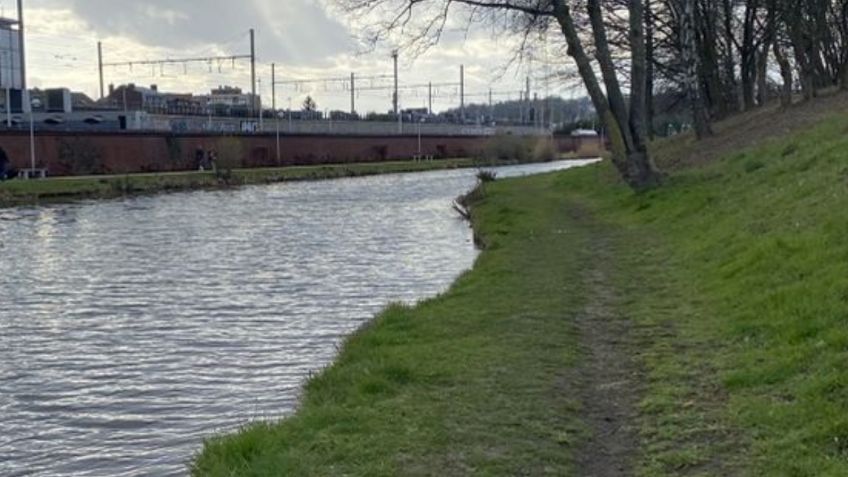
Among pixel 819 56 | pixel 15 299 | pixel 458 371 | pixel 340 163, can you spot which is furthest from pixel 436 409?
pixel 340 163

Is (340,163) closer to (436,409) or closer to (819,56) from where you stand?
(819,56)

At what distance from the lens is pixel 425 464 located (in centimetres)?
667

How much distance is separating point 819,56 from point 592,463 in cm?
3550

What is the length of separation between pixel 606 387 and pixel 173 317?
30.6 ft

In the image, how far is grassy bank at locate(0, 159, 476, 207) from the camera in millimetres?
48344

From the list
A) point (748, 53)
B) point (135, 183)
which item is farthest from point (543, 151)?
point (748, 53)

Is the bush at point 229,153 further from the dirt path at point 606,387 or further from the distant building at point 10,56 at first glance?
the dirt path at point 606,387

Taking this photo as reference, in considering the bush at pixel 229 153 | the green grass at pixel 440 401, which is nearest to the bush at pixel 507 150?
the bush at pixel 229 153

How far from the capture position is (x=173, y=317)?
15.8 metres

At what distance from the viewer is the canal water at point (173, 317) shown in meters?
9.72

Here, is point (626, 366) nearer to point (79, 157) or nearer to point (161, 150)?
point (79, 157)

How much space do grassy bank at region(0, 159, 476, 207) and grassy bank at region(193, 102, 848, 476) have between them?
124ft

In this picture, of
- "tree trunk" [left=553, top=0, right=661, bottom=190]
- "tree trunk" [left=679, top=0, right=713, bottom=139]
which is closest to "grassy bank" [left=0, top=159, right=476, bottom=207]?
"tree trunk" [left=553, top=0, right=661, bottom=190]

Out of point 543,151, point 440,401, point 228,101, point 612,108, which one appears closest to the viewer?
point 440,401
